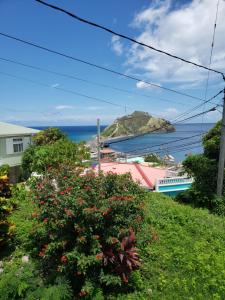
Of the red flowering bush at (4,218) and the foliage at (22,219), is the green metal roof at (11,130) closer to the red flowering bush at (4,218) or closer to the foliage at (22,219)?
the foliage at (22,219)

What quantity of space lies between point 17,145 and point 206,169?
54.7ft

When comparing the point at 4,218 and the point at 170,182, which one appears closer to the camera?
the point at 4,218

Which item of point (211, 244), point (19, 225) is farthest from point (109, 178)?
point (211, 244)

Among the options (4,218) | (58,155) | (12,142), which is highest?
(12,142)

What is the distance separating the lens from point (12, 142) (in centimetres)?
2452

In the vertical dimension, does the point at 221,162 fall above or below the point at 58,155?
below

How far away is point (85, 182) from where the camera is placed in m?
6.77

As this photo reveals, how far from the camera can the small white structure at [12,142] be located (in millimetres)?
23797

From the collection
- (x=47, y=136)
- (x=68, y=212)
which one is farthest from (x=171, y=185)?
(x=68, y=212)

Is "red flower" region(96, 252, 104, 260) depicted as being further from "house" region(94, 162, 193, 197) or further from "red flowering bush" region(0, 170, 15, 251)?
"house" region(94, 162, 193, 197)

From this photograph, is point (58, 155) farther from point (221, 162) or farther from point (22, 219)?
point (221, 162)

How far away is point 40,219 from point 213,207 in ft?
39.2

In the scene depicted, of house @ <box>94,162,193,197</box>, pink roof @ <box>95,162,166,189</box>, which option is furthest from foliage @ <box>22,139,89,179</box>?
pink roof @ <box>95,162,166,189</box>

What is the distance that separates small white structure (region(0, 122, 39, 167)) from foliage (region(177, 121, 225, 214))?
15192 millimetres
